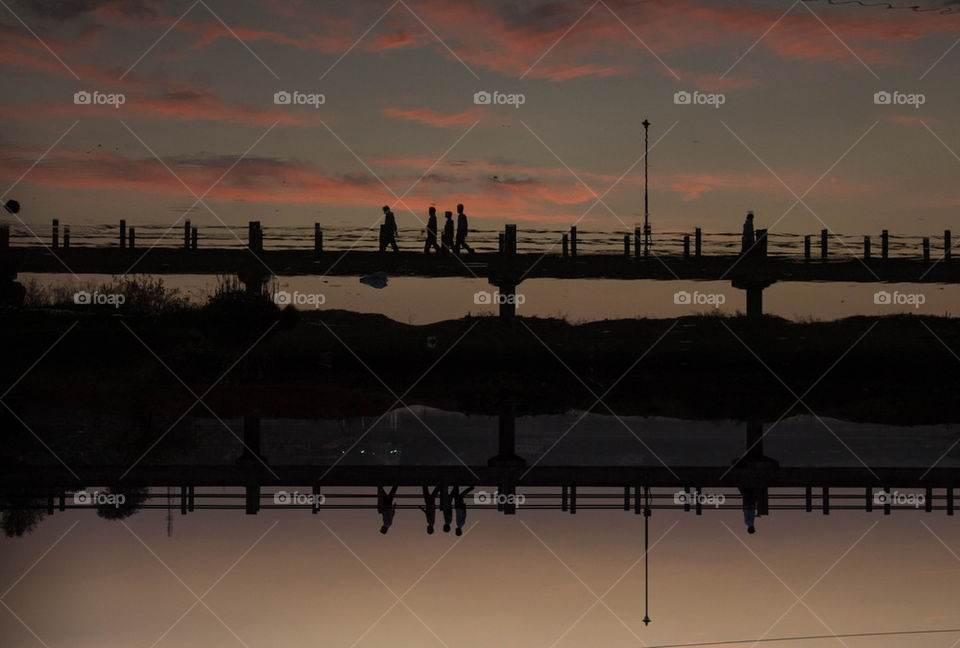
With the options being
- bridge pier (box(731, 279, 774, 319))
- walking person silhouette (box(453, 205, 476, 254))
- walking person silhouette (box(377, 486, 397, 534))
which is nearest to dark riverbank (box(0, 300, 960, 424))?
bridge pier (box(731, 279, 774, 319))

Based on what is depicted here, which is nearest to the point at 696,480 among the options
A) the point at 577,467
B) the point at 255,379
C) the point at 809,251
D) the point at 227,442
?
the point at 577,467

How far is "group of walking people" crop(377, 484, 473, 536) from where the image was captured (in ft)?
89.9

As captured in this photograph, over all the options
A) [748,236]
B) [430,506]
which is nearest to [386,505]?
[430,506]

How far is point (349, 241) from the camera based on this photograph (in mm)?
35594

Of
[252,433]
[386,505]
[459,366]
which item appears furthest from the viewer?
[459,366]

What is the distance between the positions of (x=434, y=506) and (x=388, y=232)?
11173mm

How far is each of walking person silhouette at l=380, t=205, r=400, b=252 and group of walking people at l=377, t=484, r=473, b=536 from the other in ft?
A: 33.6

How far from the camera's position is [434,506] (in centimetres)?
2747

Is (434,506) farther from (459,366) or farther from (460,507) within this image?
(459,366)

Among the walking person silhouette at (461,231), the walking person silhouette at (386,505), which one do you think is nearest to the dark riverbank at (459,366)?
the walking person silhouette at (461,231)

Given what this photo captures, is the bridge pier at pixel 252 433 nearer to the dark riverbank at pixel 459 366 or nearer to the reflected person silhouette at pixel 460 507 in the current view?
the dark riverbank at pixel 459 366

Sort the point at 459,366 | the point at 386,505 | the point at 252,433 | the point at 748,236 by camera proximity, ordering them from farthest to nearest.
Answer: the point at 459,366 → the point at 748,236 → the point at 252,433 → the point at 386,505

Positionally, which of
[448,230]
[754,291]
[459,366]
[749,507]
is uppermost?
[448,230]

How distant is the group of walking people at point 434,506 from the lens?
27406 millimetres
